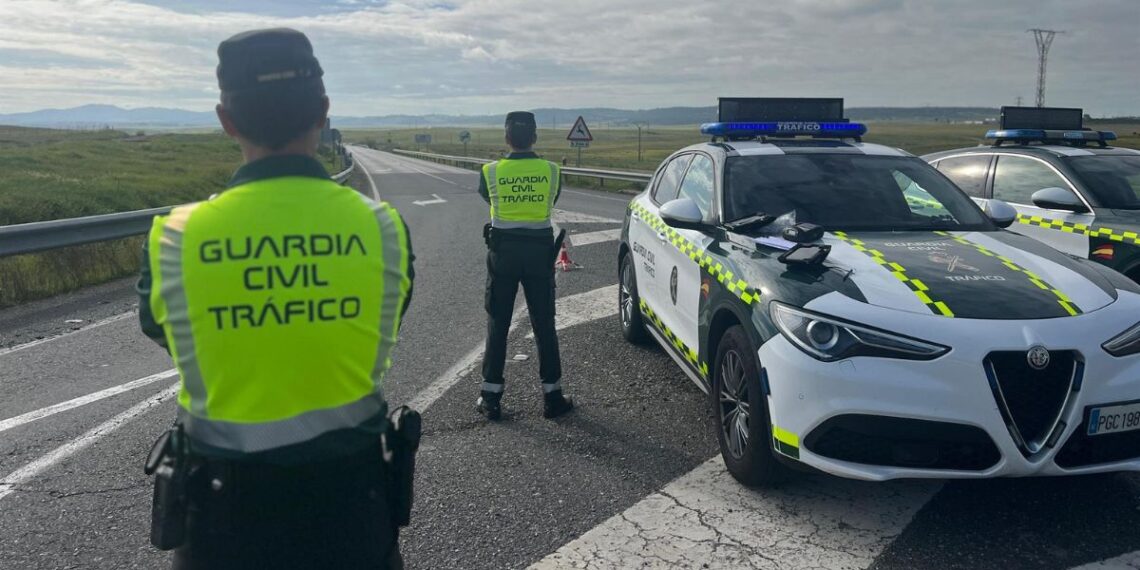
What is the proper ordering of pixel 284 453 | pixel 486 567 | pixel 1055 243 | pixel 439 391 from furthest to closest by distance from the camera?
pixel 1055 243 < pixel 439 391 < pixel 486 567 < pixel 284 453

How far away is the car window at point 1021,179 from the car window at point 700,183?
339 cm

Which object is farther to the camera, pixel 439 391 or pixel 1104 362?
pixel 439 391

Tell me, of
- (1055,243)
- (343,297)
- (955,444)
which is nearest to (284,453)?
(343,297)

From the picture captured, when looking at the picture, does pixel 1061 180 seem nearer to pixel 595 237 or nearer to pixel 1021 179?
pixel 1021 179

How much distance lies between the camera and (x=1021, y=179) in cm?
758

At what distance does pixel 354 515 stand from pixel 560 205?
698 inches

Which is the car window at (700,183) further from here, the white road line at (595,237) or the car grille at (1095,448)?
the white road line at (595,237)

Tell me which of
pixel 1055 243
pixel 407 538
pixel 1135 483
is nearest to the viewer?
pixel 407 538

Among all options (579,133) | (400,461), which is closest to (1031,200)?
Answer: (400,461)

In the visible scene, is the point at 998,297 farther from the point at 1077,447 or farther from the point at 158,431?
the point at 158,431

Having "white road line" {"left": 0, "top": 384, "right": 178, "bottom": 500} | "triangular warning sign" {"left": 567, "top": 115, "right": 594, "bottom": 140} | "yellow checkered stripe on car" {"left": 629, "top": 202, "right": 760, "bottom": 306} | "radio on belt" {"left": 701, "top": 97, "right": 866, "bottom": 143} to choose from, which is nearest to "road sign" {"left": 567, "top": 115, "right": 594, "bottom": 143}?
"triangular warning sign" {"left": 567, "top": 115, "right": 594, "bottom": 140}

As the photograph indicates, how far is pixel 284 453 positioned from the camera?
185cm

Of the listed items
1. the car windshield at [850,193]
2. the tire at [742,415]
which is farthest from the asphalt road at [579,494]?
the car windshield at [850,193]

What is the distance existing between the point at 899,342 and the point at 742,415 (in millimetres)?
904
